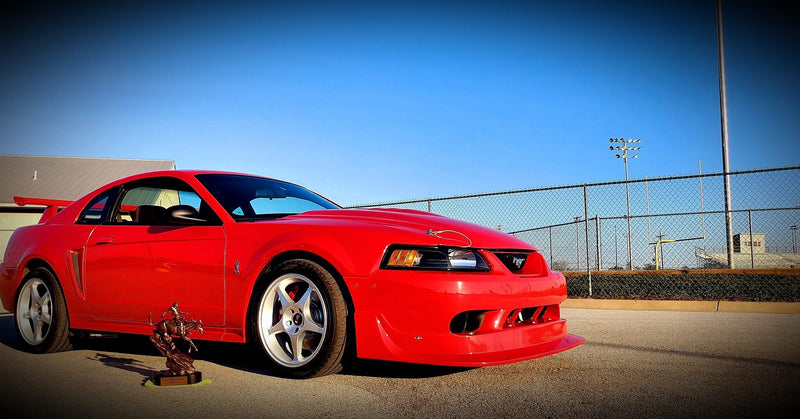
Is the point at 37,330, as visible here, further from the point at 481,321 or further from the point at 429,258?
the point at 481,321

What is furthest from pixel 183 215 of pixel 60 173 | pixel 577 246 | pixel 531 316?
pixel 60 173

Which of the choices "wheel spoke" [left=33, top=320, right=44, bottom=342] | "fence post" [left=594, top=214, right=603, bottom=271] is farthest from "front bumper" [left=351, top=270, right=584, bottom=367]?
"fence post" [left=594, top=214, right=603, bottom=271]

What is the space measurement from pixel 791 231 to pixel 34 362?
398 inches

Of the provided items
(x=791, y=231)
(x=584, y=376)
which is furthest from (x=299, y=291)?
(x=791, y=231)

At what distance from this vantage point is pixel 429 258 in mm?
3424

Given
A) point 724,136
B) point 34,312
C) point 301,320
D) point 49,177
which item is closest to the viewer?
point 301,320

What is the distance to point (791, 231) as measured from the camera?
9.22 m

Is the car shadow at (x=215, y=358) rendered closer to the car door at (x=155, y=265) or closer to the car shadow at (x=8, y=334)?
the car shadow at (x=8, y=334)

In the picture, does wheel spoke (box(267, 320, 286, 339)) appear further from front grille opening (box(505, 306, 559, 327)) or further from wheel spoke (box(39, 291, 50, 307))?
wheel spoke (box(39, 291, 50, 307))

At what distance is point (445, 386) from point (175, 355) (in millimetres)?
1631

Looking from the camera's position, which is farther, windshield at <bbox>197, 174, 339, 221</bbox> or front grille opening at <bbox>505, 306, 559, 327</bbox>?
windshield at <bbox>197, 174, 339, 221</bbox>

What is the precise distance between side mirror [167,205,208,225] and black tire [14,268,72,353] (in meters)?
1.48

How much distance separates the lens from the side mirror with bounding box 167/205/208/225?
412 centimetres

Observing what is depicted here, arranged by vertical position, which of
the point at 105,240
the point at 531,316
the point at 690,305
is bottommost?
the point at 690,305
